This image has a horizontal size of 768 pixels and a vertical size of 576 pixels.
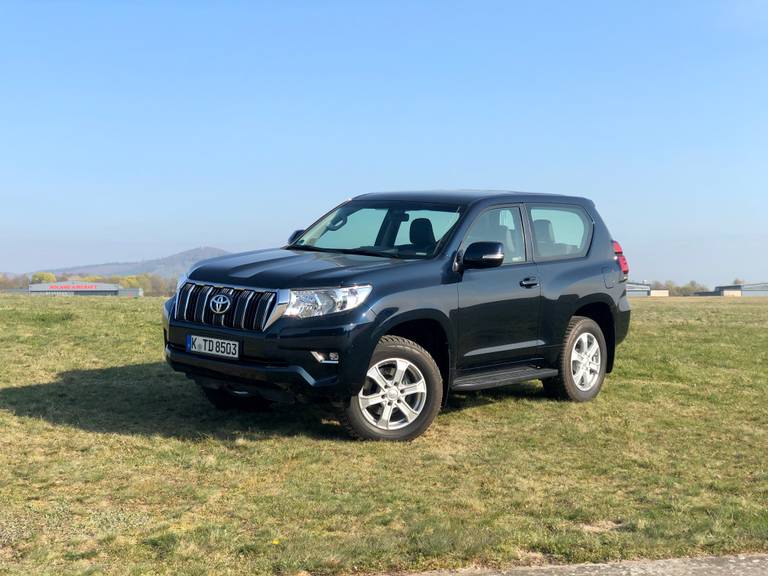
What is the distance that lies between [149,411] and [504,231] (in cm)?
331

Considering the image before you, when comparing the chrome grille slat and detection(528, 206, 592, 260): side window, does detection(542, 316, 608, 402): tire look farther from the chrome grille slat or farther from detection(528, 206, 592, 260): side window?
the chrome grille slat

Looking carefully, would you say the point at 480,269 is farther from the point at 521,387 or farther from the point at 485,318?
the point at 521,387

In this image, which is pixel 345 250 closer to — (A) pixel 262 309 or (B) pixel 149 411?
(A) pixel 262 309

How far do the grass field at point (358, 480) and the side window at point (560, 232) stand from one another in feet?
4.54

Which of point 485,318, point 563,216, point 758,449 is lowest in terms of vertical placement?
point 758,449

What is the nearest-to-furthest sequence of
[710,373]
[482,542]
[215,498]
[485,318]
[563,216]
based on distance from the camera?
[482,542] → [215,498] → [485,318] → [563,216] → [710,373]

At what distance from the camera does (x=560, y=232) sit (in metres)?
→ 8.26

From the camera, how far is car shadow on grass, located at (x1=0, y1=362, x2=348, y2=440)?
672 cm

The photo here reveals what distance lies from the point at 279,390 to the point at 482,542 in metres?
2.41

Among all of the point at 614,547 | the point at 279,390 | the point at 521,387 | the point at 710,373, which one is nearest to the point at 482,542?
the point at 614,547

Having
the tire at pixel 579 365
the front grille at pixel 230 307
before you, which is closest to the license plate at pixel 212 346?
the front grille at pixel 230 307

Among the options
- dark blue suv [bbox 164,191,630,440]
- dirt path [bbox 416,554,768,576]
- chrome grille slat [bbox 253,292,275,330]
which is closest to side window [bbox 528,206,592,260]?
dark blue suv [bbox 164,191,630,440]

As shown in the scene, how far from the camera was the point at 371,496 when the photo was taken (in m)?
5.07

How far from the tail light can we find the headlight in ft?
11.5
